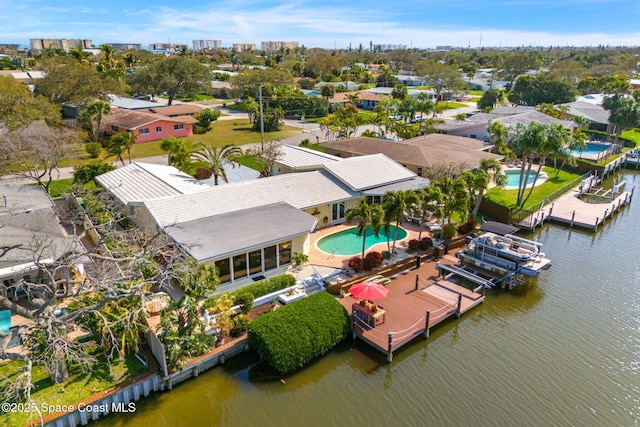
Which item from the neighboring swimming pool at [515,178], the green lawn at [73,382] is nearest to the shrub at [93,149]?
the green lawn at [73,382]

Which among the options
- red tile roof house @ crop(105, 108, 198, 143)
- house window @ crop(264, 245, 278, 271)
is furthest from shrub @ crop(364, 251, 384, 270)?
red tile roof house @ crop(105, 108, 198, 143)

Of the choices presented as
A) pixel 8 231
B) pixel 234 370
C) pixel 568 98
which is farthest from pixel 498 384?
pixel 568 98

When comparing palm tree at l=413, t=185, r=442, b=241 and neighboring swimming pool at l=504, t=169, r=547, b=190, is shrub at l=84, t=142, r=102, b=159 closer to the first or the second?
palm tree at l=413, t=185, r=442, b=241

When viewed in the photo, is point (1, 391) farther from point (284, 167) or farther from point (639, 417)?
point (284, 167)

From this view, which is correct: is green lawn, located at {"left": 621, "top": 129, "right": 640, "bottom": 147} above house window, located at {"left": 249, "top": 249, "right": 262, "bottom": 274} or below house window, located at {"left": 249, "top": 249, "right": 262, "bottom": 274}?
above

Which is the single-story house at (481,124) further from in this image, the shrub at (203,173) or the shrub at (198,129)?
the shrub at (198,129)

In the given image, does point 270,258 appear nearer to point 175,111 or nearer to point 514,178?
point 514,178
